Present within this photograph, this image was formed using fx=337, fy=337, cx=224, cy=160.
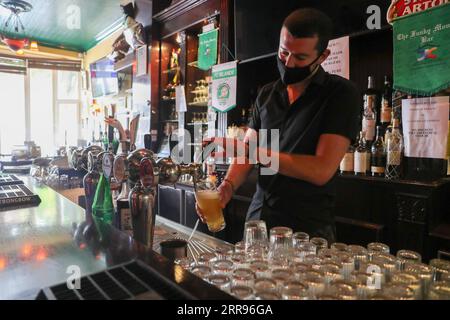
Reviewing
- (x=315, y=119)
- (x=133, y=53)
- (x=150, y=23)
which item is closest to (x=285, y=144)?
(x=315, y=119)

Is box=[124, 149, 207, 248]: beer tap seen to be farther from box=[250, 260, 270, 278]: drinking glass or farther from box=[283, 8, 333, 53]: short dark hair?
box=[283, 8, 333, 53]: short dark hair

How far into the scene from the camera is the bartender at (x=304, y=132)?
4.21 feet

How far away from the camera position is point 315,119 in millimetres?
1389

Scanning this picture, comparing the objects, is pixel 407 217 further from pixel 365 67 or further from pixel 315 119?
pixel 365 67

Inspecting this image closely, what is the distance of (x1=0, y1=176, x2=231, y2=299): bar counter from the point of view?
67 centimetres

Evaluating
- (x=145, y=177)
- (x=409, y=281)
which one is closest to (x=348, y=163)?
(x=145, y=177)

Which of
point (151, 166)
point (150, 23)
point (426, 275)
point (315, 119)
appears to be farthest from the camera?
point (150, 23)

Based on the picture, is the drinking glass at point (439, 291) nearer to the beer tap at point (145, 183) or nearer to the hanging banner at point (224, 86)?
the beer tap at point (145, 183)

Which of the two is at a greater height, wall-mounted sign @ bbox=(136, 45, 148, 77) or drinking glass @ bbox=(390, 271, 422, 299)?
wall-mounted sign @ bbox=(136, 45, 148, 77)

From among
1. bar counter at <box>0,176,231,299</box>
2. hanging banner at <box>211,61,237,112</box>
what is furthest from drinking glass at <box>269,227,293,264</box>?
hanging banner at <box>211,61,237,112</box>

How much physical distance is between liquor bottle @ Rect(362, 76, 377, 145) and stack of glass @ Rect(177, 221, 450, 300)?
5.22 ft

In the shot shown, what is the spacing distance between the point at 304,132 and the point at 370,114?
109 cm

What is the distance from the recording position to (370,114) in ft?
7.45
